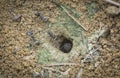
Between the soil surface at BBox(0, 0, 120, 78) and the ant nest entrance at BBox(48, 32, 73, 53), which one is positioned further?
the ant nest entrance at BBox(48, 32, 73, 53)

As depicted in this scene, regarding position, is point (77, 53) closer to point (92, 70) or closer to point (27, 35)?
point (92, 70)

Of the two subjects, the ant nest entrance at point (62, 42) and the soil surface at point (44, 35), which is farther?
the ant nest entrance at point (62, 42)

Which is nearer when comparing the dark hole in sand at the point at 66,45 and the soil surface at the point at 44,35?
the soil surface at the point at 44,35

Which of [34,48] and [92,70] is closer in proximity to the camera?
[92,70]

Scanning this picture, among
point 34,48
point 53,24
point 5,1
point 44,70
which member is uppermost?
point 5,1

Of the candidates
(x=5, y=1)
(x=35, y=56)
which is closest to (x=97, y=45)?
(x=35, y=56)
